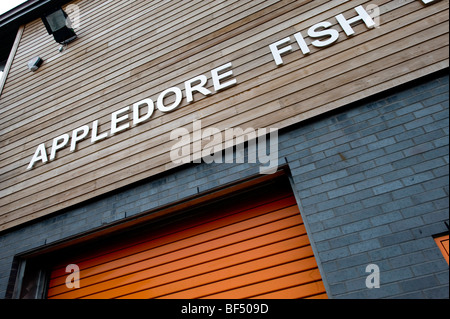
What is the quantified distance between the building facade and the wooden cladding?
2 centimetres

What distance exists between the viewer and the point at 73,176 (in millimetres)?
3418

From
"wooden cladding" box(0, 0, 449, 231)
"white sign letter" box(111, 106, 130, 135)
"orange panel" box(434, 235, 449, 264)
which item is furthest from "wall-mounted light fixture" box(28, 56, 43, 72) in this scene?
"orange panel" box(434, 235, 449, 264)

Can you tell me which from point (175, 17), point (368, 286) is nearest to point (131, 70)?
point (175, 17)

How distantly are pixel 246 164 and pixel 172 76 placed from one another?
1677 millimetres

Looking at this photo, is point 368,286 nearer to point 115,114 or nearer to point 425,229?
point 425,229

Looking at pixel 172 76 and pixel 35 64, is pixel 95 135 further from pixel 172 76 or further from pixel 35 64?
pixel 35 64

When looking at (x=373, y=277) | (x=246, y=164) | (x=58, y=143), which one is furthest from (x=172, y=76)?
(x=373, y=277)

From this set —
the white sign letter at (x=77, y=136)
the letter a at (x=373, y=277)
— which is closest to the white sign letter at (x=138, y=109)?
the white sign letter at (x=77, y=136)

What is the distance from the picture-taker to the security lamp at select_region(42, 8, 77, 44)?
4.96 m

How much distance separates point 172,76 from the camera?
361 cm

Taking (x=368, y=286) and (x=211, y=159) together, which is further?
(x=211, y=159)

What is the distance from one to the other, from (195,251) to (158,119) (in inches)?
61.7

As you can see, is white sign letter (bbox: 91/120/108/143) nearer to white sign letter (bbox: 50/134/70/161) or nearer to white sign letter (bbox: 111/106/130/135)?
white sign letter (bbox: 111/106/130/135)
